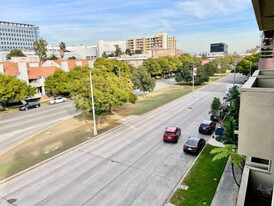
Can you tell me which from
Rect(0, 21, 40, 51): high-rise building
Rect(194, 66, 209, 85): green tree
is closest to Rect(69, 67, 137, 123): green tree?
Rect(194, 66, 209, 85): green tree

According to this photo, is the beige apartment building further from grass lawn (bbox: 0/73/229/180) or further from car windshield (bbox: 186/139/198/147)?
car windshield (bbox: 186/139/198/147)

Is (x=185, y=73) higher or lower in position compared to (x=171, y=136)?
higher

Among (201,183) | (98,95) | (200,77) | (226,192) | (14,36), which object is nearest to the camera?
(226,192)

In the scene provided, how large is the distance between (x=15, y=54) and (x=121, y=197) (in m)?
107

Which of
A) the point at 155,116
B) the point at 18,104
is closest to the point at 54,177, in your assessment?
the point at 155,116

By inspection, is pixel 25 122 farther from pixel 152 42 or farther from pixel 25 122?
pixel 152 42

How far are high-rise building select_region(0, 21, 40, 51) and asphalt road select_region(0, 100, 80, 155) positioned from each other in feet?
482

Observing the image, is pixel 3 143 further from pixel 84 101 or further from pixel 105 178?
pixel 105 178

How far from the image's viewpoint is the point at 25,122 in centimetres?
2927

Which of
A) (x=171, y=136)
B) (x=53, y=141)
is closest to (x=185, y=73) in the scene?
(x=171, y=136)

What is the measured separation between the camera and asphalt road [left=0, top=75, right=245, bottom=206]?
39.5 ft

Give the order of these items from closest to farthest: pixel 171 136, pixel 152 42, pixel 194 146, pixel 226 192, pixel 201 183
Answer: pixel 226 192 → pixel 201 183 → pixel 194 146 → pixel 171 136 → pixel 152 42

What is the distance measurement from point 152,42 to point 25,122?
15041 cm

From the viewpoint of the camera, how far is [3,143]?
2172 cm
